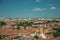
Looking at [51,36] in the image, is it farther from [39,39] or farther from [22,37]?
[22,37]

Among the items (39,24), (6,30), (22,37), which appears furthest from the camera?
(39,24)

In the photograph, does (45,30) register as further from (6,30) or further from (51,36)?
(6,30)

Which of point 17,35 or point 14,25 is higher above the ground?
point 14,25

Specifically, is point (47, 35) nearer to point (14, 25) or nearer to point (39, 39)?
point (39, 39)

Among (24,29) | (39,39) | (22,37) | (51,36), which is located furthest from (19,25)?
(51,36)

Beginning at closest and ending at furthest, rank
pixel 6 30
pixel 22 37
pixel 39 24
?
pixel 22 37
pixel 6 30
pixel 39 24

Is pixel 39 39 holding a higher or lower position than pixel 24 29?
lower

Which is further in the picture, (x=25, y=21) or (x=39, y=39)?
(x=25, y=21)

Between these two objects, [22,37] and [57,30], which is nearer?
[22,37]

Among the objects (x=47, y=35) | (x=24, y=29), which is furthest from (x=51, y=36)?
(x=24, y=29)
